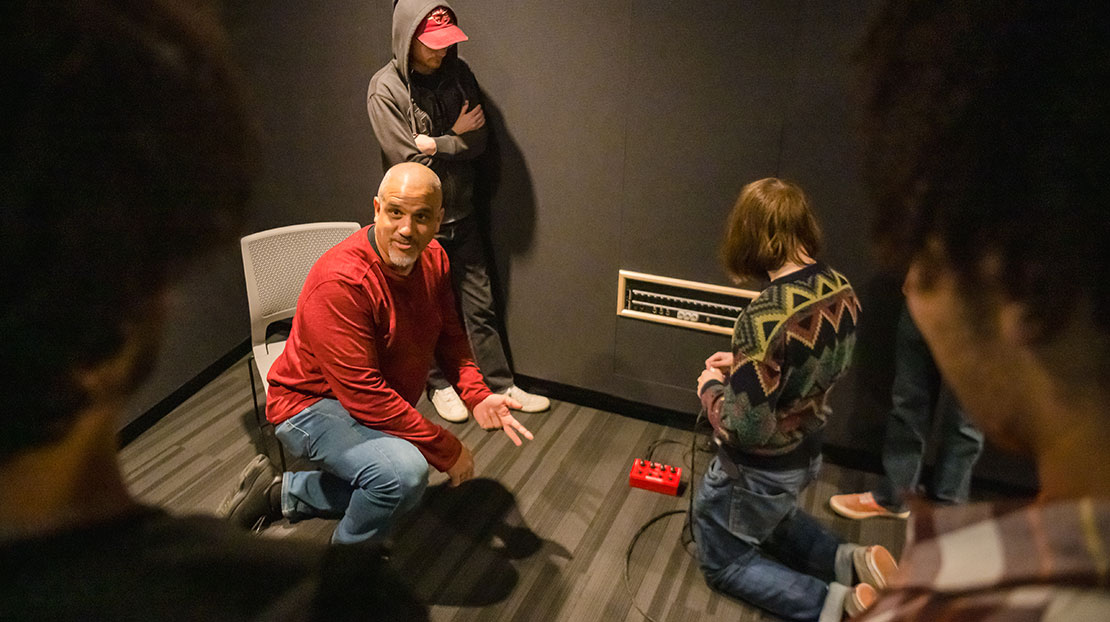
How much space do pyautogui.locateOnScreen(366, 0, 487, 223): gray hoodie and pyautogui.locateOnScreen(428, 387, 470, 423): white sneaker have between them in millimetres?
994

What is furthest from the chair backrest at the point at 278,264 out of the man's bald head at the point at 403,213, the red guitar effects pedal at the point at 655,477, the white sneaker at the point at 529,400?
the red guitar effects pedal at the point at 655,477

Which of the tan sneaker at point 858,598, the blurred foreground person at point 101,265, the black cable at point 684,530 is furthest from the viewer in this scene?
the black cable at point 684,530

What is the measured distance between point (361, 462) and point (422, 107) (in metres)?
1.43

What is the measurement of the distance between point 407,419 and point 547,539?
0.71m

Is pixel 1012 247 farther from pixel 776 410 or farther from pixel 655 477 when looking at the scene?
pixel 655 477

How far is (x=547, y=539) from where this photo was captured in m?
2.26

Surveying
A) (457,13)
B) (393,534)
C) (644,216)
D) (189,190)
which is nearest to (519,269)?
(644,216)

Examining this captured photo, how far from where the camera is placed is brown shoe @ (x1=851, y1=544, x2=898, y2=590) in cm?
185

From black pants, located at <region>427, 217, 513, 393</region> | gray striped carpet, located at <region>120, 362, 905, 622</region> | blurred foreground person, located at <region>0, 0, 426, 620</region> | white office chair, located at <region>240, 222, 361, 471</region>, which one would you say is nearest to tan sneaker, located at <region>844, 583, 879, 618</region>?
gray striped carpet, located at <region>120, 362, 905, 622</region>

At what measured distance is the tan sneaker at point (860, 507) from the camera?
2336mm

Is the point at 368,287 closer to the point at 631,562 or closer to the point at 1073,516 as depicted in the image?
the point at 631,562

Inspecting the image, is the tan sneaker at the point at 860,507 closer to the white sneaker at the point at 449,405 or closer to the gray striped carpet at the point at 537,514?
the gray striped carpet at the point at 537,514

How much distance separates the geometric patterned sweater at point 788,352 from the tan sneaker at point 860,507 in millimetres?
910

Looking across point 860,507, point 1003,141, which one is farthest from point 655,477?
point 1003,141
